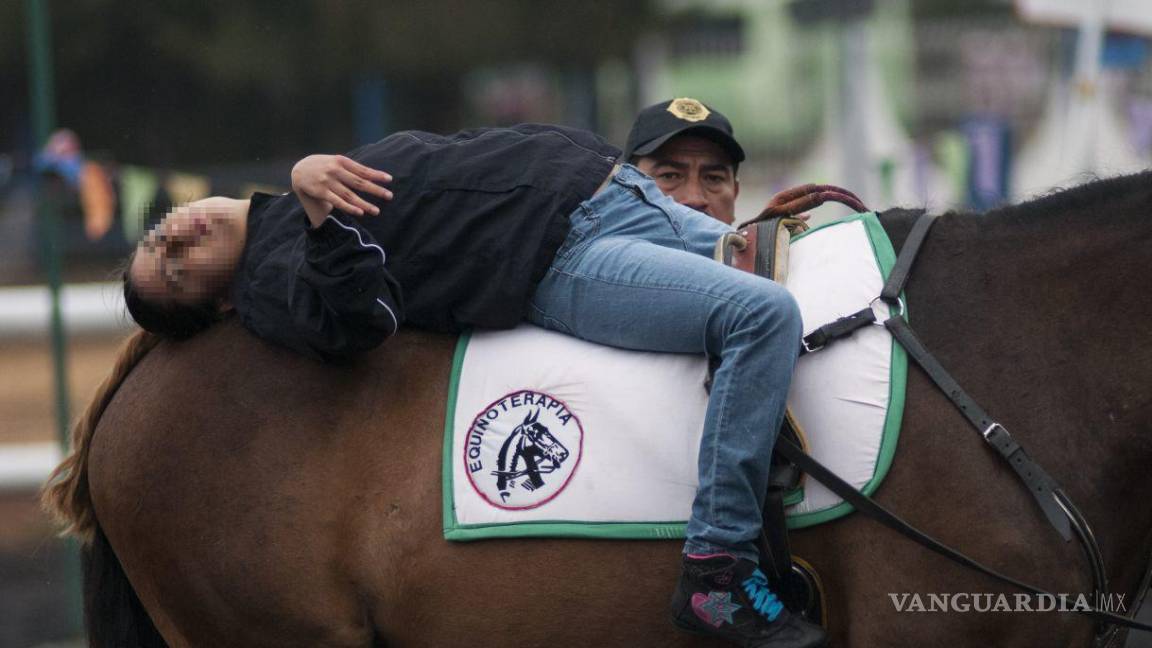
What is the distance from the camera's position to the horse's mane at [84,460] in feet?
10.0

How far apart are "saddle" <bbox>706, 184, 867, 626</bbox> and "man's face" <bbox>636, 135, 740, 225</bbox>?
0.99 metres

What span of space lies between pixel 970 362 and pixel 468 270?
103 cm

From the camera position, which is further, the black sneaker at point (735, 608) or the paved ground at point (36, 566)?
the paved ground at point (36, 566)

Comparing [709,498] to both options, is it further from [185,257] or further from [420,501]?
[185,257]

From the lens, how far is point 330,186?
8.58 feet

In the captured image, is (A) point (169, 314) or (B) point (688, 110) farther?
(B) point (688, 110)

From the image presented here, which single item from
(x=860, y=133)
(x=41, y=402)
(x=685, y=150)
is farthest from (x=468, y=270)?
(x=41, y=402)

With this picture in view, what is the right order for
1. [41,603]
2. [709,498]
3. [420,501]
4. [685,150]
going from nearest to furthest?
[709,498]
[420,501]
[685,150]
[41,603]

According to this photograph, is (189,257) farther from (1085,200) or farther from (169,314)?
(1085,200)

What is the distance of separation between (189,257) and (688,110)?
61.6 inches

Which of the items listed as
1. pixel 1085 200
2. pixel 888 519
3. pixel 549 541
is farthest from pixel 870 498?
pixel 1085 200

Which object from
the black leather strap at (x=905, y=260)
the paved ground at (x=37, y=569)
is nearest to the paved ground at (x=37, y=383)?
the paved ground at (x=37, y=569)

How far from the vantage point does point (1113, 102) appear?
10.7 metres

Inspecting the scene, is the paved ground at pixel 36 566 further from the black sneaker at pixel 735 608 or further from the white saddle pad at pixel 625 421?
the black sneaker at pixel 735 608
